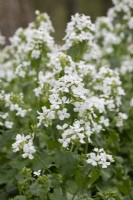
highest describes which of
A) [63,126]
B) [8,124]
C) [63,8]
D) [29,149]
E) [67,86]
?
[63,8]

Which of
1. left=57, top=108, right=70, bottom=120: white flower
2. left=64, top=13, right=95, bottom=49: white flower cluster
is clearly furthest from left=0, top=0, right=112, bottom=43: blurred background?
left=57, top=108, right=70, bottom=120: white flower

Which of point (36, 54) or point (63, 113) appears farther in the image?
point (36, 54)

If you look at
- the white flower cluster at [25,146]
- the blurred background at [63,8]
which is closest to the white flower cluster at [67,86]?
the white flower cluster at [25,146]

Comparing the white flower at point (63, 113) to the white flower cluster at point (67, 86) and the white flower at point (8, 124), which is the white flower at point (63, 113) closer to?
the white flower cluster at point (67, 86)

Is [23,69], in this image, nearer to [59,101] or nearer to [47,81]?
[47,81]

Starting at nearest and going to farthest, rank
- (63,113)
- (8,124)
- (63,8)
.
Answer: (63,113) → (8,124) → (63,8)

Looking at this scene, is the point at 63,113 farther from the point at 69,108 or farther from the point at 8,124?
the point at 8,124

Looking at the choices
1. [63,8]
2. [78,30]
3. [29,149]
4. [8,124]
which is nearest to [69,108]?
[29,149]

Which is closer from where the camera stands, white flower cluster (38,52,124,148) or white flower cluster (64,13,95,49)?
white flower cluster (38,52,124,148)

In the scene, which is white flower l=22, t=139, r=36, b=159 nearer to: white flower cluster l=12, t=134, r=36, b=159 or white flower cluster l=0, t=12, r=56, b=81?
white flower cluster l=12, t=134, r=36, b=159

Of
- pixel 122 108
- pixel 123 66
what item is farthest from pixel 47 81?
pixel 123 66
